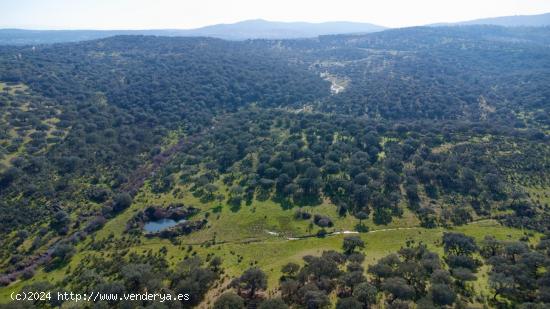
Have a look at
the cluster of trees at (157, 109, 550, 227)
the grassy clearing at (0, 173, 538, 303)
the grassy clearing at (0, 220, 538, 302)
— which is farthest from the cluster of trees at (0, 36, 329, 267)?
the grassy clearing at (0, 220, 538, 302)

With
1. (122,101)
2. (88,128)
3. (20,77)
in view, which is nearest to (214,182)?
(88,128)

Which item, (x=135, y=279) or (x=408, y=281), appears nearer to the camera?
(x=408, y=281)

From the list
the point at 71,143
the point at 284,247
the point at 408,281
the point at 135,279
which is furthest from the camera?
the point at 71,143

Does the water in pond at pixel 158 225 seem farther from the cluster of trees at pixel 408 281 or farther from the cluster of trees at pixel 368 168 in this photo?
the cluster of trees at pixel 408 281

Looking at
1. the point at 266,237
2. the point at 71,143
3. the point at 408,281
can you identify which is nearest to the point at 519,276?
the point at 408,281

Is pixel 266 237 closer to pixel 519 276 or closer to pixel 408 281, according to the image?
A: pixel 408 281

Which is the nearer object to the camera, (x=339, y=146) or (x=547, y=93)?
(x=339, y=146)

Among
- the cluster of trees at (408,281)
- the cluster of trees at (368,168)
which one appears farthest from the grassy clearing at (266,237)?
the cluster of trees at (408,281)

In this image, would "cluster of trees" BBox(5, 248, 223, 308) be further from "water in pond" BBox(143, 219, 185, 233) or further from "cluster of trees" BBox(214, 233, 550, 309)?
"water in pond" BBox(143, 219, 185, 233)

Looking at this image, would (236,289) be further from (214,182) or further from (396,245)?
(214,182)
